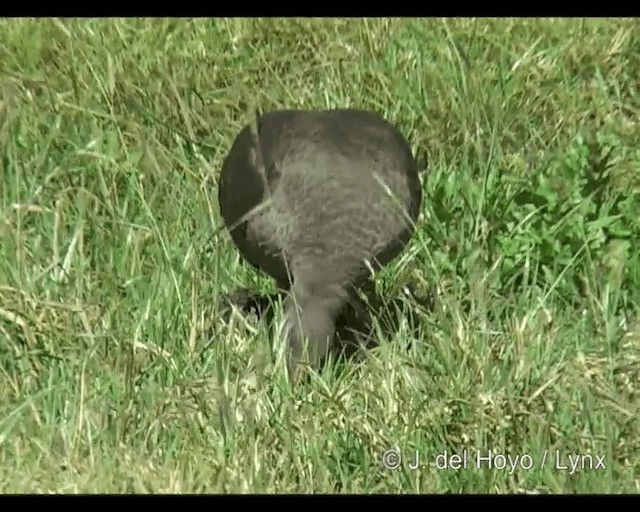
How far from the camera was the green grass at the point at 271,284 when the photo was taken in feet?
13.0

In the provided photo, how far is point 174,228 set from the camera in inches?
177

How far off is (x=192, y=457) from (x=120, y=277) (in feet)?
Result: 2.15

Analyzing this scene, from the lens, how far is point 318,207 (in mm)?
4309

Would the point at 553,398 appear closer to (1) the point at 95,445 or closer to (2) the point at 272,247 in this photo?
(2) the point at 272,247

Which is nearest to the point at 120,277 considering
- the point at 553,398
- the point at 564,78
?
the point at 553,398
